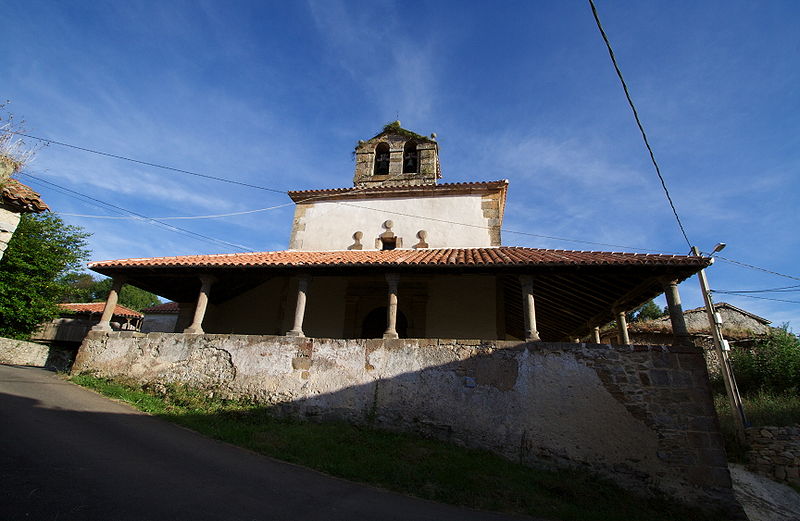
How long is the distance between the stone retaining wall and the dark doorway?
362 inches

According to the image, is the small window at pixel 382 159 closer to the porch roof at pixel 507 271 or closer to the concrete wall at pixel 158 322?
the porch roof at pixel 507 271

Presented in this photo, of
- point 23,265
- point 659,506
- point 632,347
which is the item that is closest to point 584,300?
point 632,347

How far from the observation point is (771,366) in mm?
14148

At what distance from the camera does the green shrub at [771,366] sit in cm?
1355

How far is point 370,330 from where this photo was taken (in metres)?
10.6

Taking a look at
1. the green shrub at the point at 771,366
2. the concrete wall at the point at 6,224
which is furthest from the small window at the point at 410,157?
the green shrub at the point at 771,366

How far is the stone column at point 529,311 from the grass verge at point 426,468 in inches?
89.3

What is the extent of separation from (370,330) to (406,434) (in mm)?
3904

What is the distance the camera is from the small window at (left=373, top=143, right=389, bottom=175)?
1445 cm

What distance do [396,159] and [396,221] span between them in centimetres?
284

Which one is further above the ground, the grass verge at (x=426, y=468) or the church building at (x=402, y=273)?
the church building at (x=402, y=273)

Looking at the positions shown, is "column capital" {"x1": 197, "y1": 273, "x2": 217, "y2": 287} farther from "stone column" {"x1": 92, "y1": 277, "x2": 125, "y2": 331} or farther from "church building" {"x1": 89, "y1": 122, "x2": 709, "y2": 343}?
"stone column" {"x1": 92, "y1": 277, "x2": 125, "y2": 331}

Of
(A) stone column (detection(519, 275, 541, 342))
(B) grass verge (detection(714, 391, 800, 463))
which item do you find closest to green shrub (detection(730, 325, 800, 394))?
(B) grass verge (detection(714, 391, 800, 463))

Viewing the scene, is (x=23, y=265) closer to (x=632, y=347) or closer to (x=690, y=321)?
(x=632, y=347)
